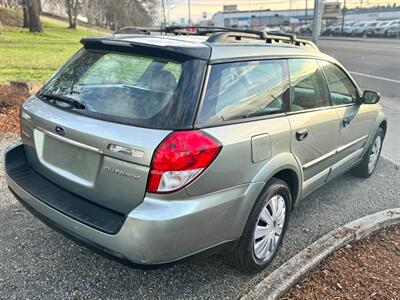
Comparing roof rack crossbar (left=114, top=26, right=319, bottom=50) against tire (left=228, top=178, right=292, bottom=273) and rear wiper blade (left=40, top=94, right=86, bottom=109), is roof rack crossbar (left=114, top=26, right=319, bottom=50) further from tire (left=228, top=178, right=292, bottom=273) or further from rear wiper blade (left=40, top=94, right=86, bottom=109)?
tire (left=228, top=178, right=292, bottom=273)

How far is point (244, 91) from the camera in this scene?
278 cm

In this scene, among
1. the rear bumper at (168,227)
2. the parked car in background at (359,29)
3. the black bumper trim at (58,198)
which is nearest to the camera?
the rear bumper at (168,227)

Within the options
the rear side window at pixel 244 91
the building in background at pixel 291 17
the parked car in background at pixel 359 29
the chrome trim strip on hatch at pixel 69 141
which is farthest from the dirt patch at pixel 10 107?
the building in background at pixel 291 17

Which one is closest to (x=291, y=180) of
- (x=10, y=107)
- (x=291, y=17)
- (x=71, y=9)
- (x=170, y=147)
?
(x=170, y=147)

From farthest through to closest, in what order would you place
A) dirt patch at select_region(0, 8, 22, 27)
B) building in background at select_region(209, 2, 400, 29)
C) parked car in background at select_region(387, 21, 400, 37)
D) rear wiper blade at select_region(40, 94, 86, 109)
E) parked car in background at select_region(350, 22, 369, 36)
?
building in background at select_region(209, 2, 400, 29)
parked car in background at select_region(350, 22, 369, 36)
parked car in background at select_region(387, 21, 400, 37)
dirt patch at select_region(0, 8, 22, 27)
rear wiper blade at select_region(40, 94, 86, 109)

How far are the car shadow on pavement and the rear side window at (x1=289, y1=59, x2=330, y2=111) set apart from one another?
1.16 m

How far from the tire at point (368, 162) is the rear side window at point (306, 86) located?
Result: 1.52m

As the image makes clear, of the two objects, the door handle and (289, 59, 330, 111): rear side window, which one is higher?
(289, 59, 330, 111): rear side window

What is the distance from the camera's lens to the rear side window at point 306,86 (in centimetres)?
326

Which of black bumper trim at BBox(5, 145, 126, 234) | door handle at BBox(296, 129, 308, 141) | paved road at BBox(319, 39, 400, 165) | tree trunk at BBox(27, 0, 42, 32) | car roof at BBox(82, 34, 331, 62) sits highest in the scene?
tree trunk at BBox(27, 0, 42, 32)

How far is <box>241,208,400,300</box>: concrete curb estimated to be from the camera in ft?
8.75

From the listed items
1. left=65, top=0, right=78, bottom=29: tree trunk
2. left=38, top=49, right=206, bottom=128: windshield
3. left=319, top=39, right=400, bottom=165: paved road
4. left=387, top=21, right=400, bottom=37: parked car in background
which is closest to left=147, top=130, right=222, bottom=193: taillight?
left=38, top=49, right=206, bottom=128: windshield

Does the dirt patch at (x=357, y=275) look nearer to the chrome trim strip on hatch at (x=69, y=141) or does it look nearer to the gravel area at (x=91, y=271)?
the gravel area at (x=91, y=271)

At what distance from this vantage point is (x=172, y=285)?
2.80 m
